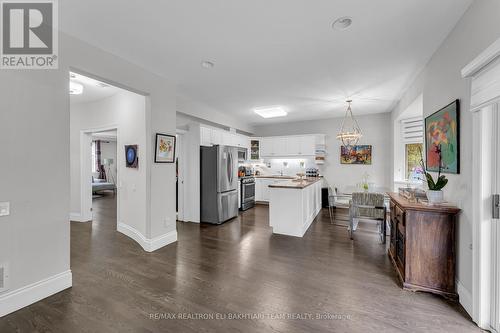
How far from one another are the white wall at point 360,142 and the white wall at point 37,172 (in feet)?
19.3

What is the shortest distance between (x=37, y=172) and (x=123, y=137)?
2.05m

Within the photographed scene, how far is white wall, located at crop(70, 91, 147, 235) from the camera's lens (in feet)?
11.7

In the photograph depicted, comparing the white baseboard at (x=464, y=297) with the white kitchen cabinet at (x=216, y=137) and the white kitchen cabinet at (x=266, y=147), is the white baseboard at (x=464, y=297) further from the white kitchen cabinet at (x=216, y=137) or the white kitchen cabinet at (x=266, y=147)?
the white kitchen cabinet at (x=266, y=147)

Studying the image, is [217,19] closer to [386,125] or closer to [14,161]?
[14,161]

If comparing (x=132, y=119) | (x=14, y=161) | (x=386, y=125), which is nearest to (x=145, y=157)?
(x=132, y=119)

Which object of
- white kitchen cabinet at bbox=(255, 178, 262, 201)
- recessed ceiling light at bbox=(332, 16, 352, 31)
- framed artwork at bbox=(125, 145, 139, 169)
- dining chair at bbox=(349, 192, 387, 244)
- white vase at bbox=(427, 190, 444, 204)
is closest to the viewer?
recessed ceiling light at bbox=(332, 16, 352, 31)

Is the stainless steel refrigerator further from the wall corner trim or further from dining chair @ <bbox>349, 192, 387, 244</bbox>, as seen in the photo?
the wall corner trim

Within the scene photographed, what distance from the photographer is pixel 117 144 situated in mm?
4203

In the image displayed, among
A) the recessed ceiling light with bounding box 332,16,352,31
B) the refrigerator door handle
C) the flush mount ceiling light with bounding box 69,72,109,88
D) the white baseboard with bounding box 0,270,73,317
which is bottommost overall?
the white baseboard with bounding box 0,270,73,317

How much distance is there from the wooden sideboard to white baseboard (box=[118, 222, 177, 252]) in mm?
3354

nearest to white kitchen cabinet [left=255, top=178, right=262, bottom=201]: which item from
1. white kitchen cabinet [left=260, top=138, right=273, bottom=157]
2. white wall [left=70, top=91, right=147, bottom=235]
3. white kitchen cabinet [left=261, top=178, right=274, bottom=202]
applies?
white kitchen cabinet [left=261, top=178, right=274, bottom=202]

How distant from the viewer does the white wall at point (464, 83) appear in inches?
68.5

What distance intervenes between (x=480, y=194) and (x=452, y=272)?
36.9 inches

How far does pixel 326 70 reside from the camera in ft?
10.7
